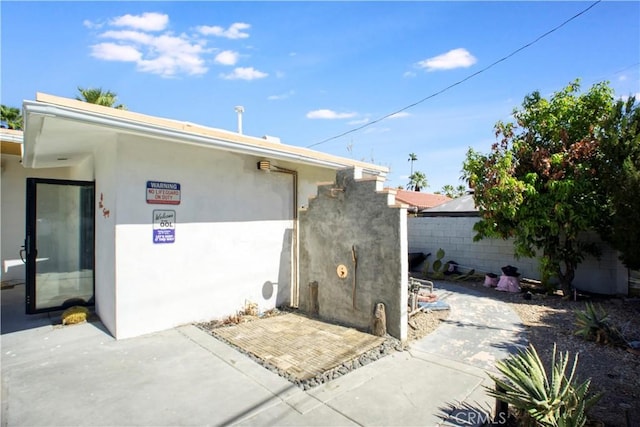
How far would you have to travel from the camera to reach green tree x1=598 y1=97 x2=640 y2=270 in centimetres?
659

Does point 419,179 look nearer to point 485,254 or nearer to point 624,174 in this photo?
point 485,254

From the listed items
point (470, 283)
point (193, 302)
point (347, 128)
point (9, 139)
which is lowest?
point (470, 283)

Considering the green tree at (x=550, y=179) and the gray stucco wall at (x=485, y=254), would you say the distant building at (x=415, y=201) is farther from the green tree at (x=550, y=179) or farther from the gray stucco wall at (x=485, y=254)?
the green tree at (x=550, y=179)

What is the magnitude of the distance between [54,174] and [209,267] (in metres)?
8.59

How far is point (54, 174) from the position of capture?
427 inches

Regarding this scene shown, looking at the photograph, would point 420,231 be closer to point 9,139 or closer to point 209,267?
point 209,267

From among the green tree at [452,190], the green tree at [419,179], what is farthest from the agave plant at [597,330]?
the green tree at [419,179]

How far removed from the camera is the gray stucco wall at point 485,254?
8570 mm

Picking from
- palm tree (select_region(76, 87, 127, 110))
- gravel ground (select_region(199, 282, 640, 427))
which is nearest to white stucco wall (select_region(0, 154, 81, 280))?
palm tree (select_region(76, 87, 127, 110))

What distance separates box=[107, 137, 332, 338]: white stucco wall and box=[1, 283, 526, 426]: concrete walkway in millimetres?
616

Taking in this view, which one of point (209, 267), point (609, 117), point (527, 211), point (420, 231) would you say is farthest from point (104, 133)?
point (420, 231)

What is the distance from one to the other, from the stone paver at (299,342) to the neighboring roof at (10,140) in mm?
7722

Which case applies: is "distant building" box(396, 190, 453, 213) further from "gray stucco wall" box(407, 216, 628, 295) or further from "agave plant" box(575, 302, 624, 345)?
"agave plant" box(575, 302, 624, 345)

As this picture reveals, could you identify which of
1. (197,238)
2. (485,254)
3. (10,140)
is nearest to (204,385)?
(197,238)
